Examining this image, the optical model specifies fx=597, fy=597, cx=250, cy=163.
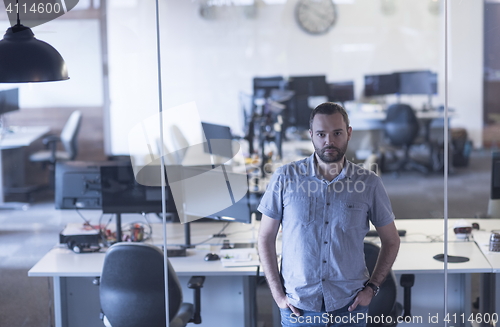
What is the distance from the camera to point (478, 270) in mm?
3170

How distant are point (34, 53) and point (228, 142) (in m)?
1.74

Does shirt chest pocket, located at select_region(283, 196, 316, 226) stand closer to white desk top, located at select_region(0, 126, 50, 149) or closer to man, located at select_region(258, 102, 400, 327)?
man, located at select_region(258, 102, 400, 327)

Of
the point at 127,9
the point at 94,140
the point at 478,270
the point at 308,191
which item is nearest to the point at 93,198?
the point at 308,191

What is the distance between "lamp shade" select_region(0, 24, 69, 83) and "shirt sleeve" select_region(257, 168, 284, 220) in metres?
1.25

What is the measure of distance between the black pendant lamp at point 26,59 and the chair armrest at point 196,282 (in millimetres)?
1246

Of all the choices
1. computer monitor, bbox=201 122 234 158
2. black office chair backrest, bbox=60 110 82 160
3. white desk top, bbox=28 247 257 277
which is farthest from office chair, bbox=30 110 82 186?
white desk top, bbox=28 247 257 277

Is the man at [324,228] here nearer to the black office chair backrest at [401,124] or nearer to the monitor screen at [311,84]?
the monitor screen at [311,84]

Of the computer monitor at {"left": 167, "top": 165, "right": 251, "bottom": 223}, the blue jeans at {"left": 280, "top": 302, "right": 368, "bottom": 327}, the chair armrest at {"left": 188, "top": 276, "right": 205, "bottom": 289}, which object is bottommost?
the chair armrest at {"left": 188, "top": 276, "right": 205, "bottom": 289}

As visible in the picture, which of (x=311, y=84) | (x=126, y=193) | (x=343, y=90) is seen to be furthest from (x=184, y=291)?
(x=343, y=90)

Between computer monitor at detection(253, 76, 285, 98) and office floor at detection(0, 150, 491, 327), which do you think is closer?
office floor at detection(0, 150, 491, 327)

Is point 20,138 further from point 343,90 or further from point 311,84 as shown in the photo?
point 343,90

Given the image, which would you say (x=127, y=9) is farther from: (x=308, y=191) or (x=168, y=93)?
(x=308, y=191)

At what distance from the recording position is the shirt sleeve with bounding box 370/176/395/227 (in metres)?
2.44

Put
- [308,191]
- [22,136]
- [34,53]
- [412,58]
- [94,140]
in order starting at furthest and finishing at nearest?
[412,58] → [94,140] → [22,136] → [34,53] → [308,191]
